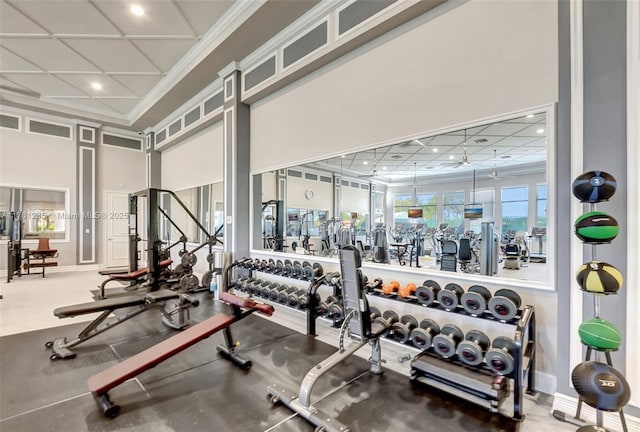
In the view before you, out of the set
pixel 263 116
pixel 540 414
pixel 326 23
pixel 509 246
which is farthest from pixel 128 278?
pixel 509 246

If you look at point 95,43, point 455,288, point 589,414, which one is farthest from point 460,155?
point 95,43

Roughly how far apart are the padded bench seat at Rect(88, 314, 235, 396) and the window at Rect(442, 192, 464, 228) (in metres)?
3.88

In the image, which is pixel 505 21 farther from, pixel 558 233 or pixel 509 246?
pixel 509 246

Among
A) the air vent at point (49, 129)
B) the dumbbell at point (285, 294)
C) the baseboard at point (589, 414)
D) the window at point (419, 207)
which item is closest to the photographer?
the baseboard at point (589, 414)

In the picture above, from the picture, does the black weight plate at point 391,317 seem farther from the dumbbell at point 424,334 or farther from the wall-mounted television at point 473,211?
the wall-mounted television at point 473,211

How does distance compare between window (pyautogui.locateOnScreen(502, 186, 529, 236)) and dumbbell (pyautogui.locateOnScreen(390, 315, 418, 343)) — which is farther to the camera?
window (pyautogui.locateOnScreen(502, 186, 529, 236))

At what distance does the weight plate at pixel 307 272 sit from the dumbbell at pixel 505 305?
214cm

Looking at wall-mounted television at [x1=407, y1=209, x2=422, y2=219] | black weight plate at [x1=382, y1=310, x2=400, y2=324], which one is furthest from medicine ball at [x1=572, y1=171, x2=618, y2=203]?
wall-mounted television at [x1=407, y1=209, x2=422, y2=219]

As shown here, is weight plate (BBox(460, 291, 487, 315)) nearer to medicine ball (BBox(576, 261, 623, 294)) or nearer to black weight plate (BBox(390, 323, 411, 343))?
black weight plate (BBox(390, 323, 411, 343))

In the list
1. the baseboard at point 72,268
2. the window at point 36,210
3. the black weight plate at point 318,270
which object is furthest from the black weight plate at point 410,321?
the window at point 36,210

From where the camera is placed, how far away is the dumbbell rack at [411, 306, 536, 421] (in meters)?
1.91

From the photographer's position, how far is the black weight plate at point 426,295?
2559 millimetres

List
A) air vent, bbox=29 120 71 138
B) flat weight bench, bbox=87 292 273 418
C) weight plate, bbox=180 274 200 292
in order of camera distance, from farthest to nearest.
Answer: air vent, bbox=29 120 71 138, weight plate, bbox=180 274 200 292, flat weight bench, bbox=87 292 273 418

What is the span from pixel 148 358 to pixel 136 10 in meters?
4.50
